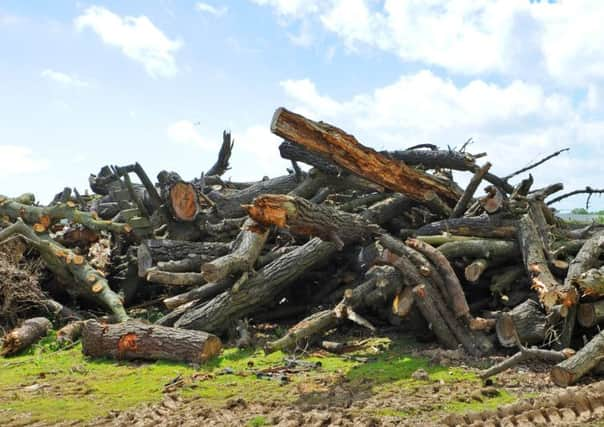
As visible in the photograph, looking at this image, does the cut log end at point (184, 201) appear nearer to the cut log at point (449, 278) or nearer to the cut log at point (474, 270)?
the cut log at point (449, 278)

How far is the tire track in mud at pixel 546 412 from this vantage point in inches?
180

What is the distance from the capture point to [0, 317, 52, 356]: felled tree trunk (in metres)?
7.97

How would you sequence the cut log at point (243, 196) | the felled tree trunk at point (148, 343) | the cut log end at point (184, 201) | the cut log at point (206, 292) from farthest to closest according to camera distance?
1. the cut log at point (243, 196)
2. the cut log end at point (184, 201)
3. the cut log at point (206, 292)
4. the felled tree trunk at point (148, 343)

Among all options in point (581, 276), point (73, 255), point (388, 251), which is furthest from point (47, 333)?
point (581, 276)

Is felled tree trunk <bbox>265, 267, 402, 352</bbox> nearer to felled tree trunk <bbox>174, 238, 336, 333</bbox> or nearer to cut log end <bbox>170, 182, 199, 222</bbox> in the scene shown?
felled tree trunk <bbox>174, 238, 336, 333</bbox>

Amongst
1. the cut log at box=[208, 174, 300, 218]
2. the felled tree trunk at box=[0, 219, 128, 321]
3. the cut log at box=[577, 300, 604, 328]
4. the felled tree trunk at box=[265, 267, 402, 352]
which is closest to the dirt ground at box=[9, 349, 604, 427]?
the cut log at box=[577, 300, 604, 328]

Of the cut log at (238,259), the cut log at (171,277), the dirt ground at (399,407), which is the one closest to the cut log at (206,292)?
the cut log at (171,277)

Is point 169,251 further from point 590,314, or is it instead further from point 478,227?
point 590,314

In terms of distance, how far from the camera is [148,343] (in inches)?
282

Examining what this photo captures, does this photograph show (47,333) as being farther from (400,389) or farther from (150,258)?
(400,389)

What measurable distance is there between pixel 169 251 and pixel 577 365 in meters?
6.19

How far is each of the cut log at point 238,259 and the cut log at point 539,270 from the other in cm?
328

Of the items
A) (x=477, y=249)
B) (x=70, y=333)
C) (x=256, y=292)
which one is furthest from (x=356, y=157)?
(x=70, y=333)

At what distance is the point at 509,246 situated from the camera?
304 inches
